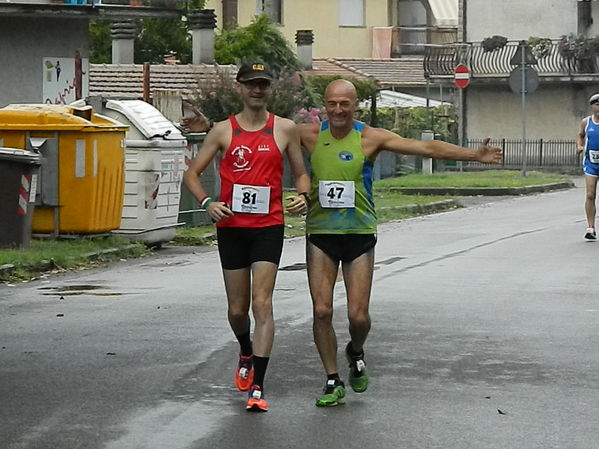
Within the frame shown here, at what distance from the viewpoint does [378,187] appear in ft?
112

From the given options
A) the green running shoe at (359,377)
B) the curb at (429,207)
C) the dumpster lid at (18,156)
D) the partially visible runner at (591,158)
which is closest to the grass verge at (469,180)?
the curb at (429,207)

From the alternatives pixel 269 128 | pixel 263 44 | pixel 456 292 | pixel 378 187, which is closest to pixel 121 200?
pixel 456 292

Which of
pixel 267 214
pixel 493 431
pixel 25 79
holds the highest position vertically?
pixel 25 79

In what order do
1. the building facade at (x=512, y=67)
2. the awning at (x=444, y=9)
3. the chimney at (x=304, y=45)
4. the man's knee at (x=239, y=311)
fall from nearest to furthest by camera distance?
the man's knee at (x=239, y=311) < the chimney at (x=304, y=45) < the building facade at (x=512, y=67) < the awning at (x=444, y=9)

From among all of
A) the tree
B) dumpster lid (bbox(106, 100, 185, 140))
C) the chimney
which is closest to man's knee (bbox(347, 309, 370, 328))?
dumpster lid (bbox(106, 100, 185, 140))

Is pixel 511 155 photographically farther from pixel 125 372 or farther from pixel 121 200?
pixel 125 372

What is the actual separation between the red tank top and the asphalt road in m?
1.03

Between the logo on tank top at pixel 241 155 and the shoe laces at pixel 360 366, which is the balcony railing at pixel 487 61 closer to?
the shoe laces at pixel 360 366

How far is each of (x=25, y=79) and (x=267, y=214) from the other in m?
19.5

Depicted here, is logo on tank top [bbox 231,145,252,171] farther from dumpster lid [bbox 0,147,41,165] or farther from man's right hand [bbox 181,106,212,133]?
dumpster lid [bbox 0,147,41,165]

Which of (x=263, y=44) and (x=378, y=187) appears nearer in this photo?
(x=378, y=187)

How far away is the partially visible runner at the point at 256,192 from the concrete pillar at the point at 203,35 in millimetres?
33217

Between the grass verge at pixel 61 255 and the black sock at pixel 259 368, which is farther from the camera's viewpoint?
the grass verge at pixel 61 255

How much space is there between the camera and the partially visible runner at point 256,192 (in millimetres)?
9000
